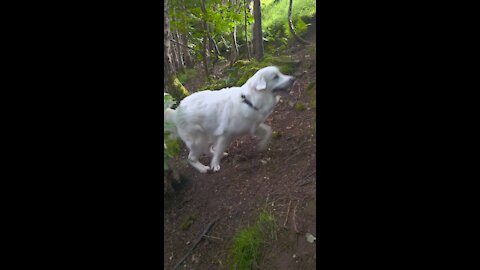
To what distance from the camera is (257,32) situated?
231cm

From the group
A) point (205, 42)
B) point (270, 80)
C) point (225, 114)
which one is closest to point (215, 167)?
point (225, 114)

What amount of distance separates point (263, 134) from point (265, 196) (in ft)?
1.54

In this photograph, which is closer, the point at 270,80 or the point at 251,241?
the point at 251,241

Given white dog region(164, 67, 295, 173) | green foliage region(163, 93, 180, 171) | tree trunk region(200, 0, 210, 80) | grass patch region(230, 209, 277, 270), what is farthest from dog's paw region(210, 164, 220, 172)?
tree trunk region(200, 0, 210, 80)

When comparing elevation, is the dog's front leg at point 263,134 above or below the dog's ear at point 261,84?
below

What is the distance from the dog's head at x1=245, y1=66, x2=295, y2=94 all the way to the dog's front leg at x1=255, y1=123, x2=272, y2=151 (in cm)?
23

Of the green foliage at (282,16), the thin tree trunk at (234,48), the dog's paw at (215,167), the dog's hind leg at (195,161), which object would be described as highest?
the green foliage at (282,16)

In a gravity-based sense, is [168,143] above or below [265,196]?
above

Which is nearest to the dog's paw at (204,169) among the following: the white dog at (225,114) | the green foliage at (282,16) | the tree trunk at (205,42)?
the white dog at (225,114)

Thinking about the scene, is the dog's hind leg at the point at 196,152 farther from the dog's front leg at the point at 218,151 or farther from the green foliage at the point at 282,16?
the green foliage at the point at 282,16

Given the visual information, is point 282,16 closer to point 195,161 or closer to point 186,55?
point 186,55

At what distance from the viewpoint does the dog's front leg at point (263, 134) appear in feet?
7.22
